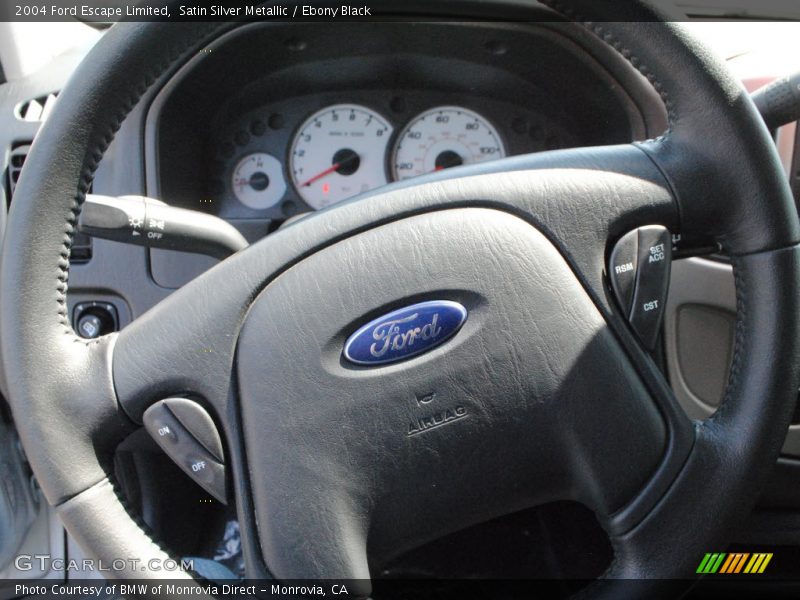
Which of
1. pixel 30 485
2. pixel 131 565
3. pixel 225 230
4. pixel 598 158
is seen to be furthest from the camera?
pixel 30 485

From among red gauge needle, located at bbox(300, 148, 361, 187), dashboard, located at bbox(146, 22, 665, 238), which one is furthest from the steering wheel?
red gauge needle, located at bbox(300, 148, 361, 187)

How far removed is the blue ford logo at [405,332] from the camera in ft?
3.13

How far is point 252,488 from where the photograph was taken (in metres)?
0.96

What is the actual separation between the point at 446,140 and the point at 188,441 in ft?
3.69

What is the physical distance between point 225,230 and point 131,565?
1.58 feet

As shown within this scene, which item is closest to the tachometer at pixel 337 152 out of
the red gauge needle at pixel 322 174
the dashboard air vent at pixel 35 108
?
the red gauge needle at pixel 322 174

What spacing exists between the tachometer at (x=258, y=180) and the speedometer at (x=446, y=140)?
0.89 ft

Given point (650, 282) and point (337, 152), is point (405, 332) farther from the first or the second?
point (337, 152)

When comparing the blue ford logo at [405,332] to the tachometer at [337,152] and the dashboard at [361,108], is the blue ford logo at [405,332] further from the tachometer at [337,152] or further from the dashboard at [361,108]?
the tachometer at [337,152]

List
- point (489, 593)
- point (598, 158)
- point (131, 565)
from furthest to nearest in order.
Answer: point (489, 593), point (598, 158), point (131, 565)

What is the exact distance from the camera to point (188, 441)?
957 mm

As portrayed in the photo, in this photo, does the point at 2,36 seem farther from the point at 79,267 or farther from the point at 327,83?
the point at 327,83

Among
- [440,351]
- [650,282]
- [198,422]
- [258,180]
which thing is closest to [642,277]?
[650,282]

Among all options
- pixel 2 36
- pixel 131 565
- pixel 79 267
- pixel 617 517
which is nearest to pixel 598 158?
pixel 617 517
